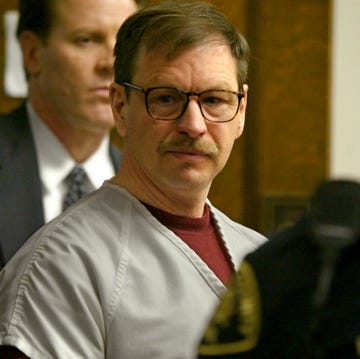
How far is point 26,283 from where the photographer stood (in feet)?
3.72

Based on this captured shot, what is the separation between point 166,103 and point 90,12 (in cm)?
78

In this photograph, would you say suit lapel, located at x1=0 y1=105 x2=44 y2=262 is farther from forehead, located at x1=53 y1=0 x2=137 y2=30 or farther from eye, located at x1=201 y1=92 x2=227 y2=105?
eye, located at x1=201 y1=92 x2=227 y2=105

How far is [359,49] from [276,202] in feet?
2.25

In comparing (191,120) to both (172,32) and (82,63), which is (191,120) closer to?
(172,32)

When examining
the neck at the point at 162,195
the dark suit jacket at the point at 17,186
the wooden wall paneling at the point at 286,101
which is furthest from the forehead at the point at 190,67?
the wooden wall paneling at the point at 286,101

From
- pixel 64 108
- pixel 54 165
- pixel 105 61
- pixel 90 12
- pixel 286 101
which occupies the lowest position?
pixel 286 101

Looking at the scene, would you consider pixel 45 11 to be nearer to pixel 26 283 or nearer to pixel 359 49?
pixel 26 283

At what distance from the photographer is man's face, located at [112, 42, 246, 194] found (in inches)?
47.6

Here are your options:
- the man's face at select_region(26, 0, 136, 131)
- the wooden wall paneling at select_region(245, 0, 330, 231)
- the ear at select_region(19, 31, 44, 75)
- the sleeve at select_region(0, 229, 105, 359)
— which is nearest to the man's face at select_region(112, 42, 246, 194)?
the sleeve at select_region(0, 229, 105, 359)

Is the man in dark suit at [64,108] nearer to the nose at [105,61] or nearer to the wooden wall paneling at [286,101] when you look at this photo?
the nose at [105,61]

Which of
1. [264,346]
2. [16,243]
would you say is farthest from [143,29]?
[264,346]

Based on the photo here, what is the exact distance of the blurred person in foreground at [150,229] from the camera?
1.12 metres

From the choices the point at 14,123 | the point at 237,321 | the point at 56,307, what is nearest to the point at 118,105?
the point at 56,307

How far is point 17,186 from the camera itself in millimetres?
1803
